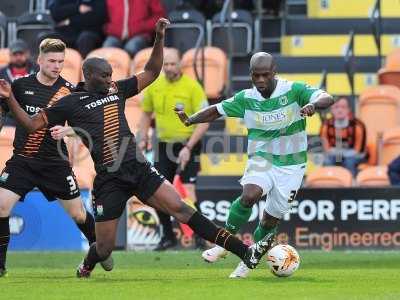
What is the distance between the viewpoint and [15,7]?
79.0 feet

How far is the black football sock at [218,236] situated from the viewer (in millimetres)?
12188

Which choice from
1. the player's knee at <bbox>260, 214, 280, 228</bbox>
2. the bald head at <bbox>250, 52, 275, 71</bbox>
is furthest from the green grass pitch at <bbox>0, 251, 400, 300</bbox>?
the bald head at <bbox>250, 52, 275, 71</bbox>

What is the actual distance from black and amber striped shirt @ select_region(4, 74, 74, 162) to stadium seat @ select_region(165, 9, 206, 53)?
27.7ft

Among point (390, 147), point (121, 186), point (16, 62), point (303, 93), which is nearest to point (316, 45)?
point (390, 147)

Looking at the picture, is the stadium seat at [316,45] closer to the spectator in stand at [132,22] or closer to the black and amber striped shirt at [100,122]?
the spectator in stand at [132,22]

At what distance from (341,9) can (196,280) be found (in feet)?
36.0

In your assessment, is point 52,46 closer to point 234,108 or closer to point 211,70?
point 234,108

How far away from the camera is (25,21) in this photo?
74.2 feet

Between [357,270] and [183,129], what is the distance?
468cm

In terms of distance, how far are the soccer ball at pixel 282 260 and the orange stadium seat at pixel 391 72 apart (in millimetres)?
9049

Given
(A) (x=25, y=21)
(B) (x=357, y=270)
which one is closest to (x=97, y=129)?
(B) (x=357, y=270)

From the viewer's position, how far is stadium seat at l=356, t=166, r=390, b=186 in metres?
18.3

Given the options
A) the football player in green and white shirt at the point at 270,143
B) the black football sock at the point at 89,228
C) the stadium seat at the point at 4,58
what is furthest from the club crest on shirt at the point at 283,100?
the stadium seat at the point at 4,58

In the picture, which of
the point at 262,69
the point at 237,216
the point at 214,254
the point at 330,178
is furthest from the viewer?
the point at 330,178
